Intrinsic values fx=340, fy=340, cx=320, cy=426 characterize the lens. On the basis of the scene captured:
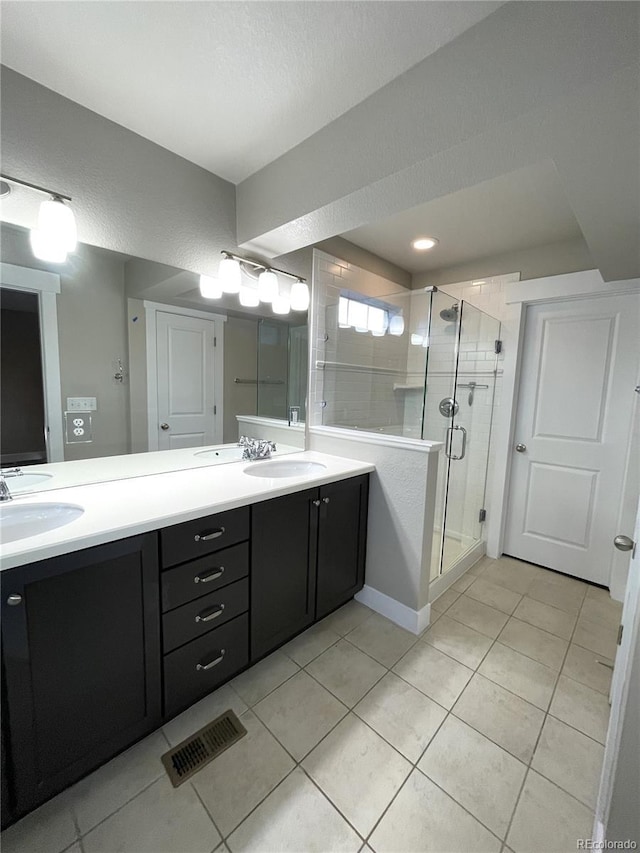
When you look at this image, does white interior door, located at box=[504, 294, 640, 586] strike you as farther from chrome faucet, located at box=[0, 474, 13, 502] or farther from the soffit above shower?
chrome faucet, located at box=[0, 474, 13, 502]

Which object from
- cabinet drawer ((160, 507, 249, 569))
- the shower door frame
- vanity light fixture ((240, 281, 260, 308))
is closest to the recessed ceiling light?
the shower door frame

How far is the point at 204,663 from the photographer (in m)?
1.36

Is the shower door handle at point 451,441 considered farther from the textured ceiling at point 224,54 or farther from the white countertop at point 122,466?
the textured ceiling at point 224,54

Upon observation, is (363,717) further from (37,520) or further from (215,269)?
(215,269)

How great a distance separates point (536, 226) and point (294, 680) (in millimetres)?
2900

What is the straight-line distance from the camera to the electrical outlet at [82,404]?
4.74ft

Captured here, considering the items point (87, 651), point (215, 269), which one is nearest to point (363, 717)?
point (87, 651)

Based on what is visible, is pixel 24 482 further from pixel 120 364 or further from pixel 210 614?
pixel 210 614

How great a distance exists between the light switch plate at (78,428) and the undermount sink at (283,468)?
77cm

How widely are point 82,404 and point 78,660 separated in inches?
37.9

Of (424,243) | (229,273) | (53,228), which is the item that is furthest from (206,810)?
(424,243)

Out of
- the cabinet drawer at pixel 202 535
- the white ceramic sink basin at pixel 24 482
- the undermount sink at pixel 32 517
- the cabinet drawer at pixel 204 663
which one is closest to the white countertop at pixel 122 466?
the white ceramic sink basin at pixel 24 482

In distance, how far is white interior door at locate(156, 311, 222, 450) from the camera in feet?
5.61

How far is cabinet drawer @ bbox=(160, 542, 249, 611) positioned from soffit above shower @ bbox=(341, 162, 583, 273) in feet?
6.32
